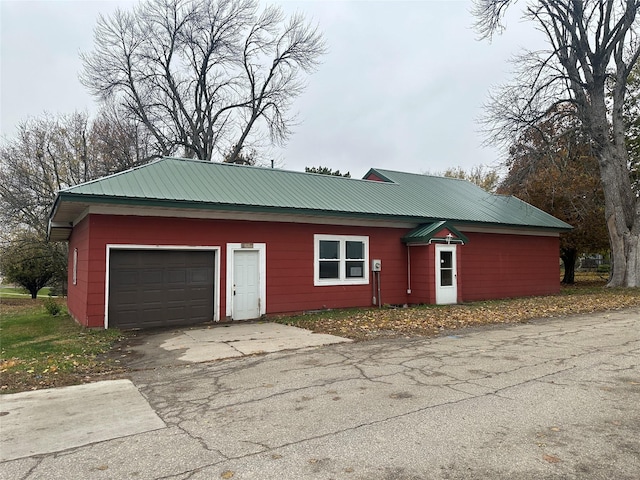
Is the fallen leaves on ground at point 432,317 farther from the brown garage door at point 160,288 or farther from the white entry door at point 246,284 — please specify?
the brown garage door at point 160,288

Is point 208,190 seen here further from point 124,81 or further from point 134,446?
point 124,81

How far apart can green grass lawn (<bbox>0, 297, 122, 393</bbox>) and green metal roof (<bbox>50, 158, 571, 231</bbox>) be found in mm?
3196

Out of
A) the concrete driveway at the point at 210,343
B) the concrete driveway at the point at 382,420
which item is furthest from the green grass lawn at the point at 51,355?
the concrete driveway at the point at 382,420

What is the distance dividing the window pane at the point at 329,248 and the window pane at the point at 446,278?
4023 millimetres

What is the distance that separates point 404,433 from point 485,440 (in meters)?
0.71

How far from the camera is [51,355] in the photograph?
25.9 feet

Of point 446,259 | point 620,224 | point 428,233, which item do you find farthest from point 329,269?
point 620,224

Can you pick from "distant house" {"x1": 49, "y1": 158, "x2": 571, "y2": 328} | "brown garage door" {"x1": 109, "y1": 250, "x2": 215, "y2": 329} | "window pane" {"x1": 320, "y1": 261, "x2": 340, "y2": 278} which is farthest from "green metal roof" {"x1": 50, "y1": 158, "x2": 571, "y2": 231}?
"window pane" {"x1": 320, "y1": 261, "x2": 340, "y2": 278}

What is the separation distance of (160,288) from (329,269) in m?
5.42

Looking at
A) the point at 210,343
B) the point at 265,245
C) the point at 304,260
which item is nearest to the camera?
the point at 210,343

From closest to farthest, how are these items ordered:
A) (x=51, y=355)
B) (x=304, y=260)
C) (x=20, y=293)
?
(x=51, y=355) < (x=304, y=260) < (x=20, y=293)

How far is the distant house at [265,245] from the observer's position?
438 inches

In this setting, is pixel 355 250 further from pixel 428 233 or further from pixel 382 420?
pixel 382 420

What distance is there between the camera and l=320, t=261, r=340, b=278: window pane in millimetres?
14391
